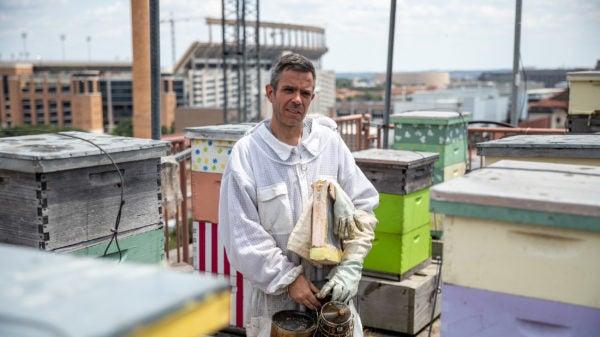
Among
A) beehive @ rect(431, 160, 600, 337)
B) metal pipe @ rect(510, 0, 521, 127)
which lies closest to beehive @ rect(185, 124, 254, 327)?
beehive @ rect(431, 160, 600, 337)

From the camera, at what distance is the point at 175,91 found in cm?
12081

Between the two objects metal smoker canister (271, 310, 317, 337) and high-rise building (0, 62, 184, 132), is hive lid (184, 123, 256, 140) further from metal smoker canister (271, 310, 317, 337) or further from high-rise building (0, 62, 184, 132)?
high-rise building (0, 62, 184, 132)

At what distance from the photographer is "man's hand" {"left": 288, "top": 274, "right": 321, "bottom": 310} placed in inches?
109

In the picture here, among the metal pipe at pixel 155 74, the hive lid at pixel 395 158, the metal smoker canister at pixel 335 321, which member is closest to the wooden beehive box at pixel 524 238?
the metal smoker canister at pixel 335 321

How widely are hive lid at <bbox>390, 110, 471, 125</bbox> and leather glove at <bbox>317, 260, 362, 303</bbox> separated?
14.9 feet

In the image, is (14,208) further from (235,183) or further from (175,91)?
(175,91)

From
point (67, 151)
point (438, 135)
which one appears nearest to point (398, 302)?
point (67, 151)

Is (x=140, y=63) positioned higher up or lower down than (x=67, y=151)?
higher up

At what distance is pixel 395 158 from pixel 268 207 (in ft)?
5.51

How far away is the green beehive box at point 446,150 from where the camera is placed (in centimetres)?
700

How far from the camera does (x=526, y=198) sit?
194 cm

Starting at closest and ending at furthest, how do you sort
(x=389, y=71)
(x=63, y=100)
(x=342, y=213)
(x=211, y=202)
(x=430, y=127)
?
(x=342, y=213), (x=211, y=202), (x=430, y=127), (x=389, y=71), (x=63, y=100)

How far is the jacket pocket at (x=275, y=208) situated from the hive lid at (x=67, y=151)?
82 centimetres

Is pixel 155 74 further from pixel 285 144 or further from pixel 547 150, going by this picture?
pixel 547 150
